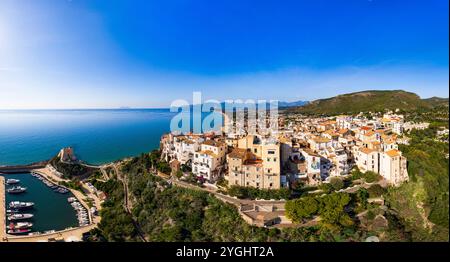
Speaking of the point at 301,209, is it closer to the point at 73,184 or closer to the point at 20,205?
the point at 20,205

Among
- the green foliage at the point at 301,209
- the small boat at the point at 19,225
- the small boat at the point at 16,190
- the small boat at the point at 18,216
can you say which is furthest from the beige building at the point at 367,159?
the small boat at the point at 16,190

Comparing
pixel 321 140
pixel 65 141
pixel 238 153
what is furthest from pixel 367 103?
pixel 65 141

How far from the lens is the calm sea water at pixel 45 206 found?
628 centimetres

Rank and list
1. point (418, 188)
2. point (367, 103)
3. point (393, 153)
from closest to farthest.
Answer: point (418, 188) → point (393, 153) → point (367, 103)

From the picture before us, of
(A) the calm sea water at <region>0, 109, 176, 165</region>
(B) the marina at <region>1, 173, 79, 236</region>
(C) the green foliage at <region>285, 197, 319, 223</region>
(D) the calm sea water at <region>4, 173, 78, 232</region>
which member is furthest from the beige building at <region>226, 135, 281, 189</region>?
(D) the calm sea water at <region>4, 173, 78, 232</region>

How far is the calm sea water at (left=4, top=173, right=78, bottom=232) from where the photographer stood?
20.6 ft

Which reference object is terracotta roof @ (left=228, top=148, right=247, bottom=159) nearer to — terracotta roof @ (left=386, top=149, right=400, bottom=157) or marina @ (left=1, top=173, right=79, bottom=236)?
terracotta roof @ (left=386, top=149, right=400, bottom=157)

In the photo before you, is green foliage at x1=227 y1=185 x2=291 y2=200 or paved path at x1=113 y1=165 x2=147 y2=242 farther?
green foliage at x1=227 y1=185 x2=291 y2=200

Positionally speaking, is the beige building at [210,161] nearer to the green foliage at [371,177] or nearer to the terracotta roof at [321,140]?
the terracotta roof at [321,140]

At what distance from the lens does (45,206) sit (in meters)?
7.49

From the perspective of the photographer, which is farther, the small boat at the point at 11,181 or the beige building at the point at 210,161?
the small boat at the point at 11,181

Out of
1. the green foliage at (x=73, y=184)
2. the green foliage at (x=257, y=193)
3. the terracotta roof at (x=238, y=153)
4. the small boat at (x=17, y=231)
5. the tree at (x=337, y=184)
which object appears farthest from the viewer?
the green foliage at (x=73, y=184)

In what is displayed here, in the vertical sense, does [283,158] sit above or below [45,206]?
above

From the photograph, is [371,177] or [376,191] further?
[371,177]
